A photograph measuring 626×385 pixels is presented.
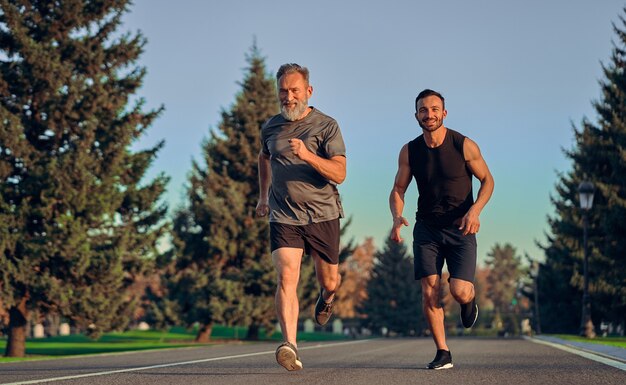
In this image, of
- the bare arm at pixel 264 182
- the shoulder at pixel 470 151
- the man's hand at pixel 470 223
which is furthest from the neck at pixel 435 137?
the bare arm at pixel 264 182

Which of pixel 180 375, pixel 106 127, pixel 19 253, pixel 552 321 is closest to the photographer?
pixel 180 375

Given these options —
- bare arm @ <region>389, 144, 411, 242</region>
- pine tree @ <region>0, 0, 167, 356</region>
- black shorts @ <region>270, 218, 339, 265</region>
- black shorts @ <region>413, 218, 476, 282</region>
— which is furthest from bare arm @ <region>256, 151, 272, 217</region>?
pine tree @ <region>0, 0, 167, 356</region>

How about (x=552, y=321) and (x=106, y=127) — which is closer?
(x=106, y=127)

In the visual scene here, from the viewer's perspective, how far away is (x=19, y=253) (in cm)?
2208

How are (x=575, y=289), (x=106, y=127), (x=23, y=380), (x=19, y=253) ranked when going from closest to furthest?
1. (x=23, y=380)
2. (x=19, y=253)
3. (x=106, y=127)
4. (x=575, y=289)

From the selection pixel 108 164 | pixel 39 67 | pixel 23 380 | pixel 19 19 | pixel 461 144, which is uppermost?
pixel 19 19

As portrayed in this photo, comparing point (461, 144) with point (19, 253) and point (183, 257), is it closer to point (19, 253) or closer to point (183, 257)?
point (19, 253)

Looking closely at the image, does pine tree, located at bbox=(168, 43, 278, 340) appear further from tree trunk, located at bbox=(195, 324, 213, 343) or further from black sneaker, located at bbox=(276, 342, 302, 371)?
black sneaker, located at bbox=(276, 342, 302, 371)

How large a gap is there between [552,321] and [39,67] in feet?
133

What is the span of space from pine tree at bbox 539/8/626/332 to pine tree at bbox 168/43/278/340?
13.8 m

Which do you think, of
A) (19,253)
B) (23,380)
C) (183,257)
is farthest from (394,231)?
(183,257)

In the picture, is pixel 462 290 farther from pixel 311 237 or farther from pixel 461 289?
pixel 311 237

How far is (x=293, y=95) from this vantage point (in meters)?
7.74

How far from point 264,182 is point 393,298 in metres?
66.9
